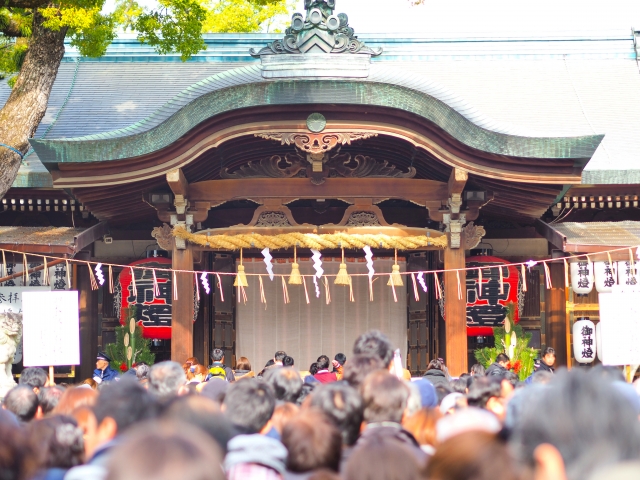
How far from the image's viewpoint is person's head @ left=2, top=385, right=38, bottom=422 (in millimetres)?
5773

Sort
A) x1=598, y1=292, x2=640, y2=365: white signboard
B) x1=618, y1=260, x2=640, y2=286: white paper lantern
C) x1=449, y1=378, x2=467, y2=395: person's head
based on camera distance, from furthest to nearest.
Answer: x1=618, y1=260, x2=640, y2=286: white paper lantern
x1=598, y1=292, x2=640, y2=365: white signboard
x1=449, y1=378, x2=467, y2=395: person's head

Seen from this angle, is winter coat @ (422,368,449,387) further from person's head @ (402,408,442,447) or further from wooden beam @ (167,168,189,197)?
wooden beam @ (167,168,189,197)

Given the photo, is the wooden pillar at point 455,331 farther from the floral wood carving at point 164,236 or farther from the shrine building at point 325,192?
the floral wood carving at point 164,236

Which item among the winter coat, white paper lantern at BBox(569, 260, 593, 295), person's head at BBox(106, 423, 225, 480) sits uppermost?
white paper lantern at BBox(569, 260, 593, 295)

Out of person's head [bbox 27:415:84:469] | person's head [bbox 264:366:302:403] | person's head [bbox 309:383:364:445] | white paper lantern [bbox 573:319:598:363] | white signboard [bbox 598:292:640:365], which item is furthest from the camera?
white paper lantern [bbox 573:319:598:363]

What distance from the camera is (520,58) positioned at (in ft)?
57.8

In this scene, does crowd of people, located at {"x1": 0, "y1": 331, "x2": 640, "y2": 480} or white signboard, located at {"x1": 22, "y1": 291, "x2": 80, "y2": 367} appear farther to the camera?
white signboard, located at {"x1": 22, "y1": 291, "x2": 80, "y2": 367}

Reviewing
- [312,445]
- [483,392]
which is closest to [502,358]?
[483,392]

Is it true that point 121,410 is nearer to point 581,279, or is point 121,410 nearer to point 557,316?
point 581,279

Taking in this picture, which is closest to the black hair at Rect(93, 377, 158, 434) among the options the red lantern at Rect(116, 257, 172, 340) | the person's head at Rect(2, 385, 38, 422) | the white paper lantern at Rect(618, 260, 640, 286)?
the person's head at Rect(2, 385, 38, 422)

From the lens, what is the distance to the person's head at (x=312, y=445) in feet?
13.4

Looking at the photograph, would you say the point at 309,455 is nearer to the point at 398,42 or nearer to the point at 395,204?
the point at 395,204

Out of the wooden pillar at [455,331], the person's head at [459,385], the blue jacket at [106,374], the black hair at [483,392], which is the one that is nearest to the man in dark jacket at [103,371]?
the blue jacket at [106,374]

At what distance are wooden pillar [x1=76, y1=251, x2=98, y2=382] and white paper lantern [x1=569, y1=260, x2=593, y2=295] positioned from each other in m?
7.01
